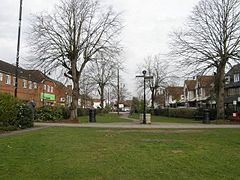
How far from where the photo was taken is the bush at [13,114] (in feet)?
60.0

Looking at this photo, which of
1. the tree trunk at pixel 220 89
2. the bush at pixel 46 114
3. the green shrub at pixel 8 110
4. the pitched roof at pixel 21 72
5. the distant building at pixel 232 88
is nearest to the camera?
the green shrub at pixel 8 110

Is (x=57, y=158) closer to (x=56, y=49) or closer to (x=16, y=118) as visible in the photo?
(x=16, y=118)

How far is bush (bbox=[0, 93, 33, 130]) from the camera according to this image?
60.0ft

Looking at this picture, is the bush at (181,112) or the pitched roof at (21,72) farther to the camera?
the pitched roof at (21,72)

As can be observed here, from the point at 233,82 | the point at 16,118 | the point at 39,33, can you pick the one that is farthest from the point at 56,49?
the point at 233,82

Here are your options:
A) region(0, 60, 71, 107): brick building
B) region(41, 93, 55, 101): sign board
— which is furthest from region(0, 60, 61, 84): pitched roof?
region(41, 93, 55, 101): sign board

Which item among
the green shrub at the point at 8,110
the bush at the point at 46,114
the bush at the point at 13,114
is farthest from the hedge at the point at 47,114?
the green shrub at the point at 8,110

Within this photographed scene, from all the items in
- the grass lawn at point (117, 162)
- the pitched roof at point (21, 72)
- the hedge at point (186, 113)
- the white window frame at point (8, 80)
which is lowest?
the grass lawn at point (117, 162)

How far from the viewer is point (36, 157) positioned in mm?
8742

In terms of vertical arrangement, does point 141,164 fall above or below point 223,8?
below

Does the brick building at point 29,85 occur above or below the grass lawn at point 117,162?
above

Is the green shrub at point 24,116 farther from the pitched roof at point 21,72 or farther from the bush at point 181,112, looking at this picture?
the bush at point 181,112

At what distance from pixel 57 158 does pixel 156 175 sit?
301 cm

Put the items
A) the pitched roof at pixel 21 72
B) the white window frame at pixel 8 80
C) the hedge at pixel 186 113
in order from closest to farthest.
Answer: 1. the hedge at pixel 186 113
2. the pitched roof at pixel 21 72
3. the white window frame at pixel 8 80
